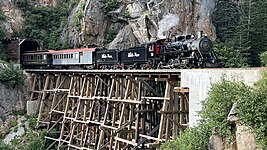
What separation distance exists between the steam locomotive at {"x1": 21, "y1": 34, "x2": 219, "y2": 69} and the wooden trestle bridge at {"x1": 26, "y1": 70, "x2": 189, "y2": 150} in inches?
40.7

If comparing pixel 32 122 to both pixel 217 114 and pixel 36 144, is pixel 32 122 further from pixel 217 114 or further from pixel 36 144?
pixel 217 114

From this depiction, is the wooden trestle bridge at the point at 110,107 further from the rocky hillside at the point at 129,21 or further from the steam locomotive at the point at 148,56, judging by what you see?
the rocky hillside at the point at 129,21

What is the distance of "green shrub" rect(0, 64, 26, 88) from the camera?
25.6m

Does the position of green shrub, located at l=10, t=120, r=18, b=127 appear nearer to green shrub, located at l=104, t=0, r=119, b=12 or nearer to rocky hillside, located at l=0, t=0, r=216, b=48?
rocky hillside, located at l=0, t=0, r=216, b=48

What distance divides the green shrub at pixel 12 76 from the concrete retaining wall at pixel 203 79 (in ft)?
55.4

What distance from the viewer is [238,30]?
25.4 metres

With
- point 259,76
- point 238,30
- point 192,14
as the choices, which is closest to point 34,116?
point 192,14

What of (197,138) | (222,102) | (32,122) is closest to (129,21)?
(32,122)

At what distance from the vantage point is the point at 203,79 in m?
10.7

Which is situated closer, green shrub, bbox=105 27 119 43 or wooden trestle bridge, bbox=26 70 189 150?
wooden trestle bridge, bbox=26 70 189 150

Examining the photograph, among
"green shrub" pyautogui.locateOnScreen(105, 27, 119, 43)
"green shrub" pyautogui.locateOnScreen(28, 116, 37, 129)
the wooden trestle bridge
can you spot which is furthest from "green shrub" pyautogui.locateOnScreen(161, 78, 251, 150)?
"green shrub" pyautogui.locateOnScreen(105, 27, 119, 43)

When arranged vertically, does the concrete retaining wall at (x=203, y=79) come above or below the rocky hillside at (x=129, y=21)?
below

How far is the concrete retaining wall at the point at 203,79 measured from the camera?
9227 millimetres

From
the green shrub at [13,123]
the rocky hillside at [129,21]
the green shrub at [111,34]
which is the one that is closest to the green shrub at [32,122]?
the green shrub at [13,123]
